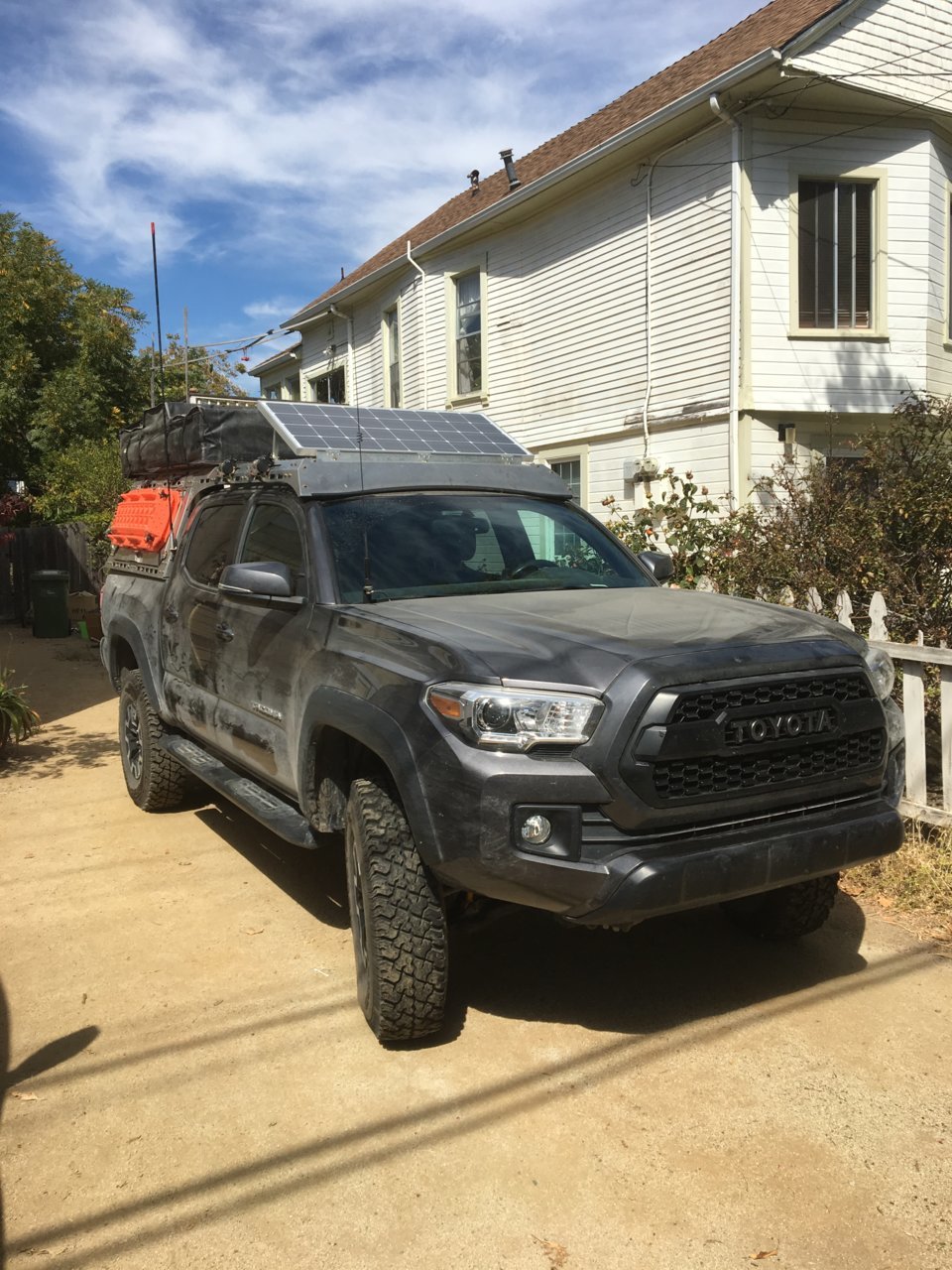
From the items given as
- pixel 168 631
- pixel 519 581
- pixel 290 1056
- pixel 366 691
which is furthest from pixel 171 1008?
pixel 168 631

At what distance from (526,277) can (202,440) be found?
9.48 m

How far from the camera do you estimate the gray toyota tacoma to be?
2834mm

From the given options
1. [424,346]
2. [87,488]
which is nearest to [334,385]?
[424,346]

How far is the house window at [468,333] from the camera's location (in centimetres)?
1609

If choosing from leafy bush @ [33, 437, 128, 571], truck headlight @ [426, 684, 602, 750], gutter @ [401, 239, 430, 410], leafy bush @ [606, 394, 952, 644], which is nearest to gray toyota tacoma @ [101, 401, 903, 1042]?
truck headlight @ [426, 684, 602, 750]

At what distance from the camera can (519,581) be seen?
163 inches

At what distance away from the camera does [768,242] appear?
1138 centimetres

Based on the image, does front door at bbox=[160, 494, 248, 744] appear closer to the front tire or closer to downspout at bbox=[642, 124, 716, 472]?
the front tire

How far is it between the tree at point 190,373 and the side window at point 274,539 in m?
17.2

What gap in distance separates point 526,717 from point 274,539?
2031mm

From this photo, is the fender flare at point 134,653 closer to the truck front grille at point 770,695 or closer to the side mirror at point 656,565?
the side mirror at point 656,565

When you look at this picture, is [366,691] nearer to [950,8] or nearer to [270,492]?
[270,492]

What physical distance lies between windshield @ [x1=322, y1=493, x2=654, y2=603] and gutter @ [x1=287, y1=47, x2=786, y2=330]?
26.4ft

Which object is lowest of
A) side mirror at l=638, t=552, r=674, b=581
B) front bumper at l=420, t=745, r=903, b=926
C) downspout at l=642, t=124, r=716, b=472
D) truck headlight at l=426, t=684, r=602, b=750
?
front bumper at l=420, t=745, r=903, b=926
